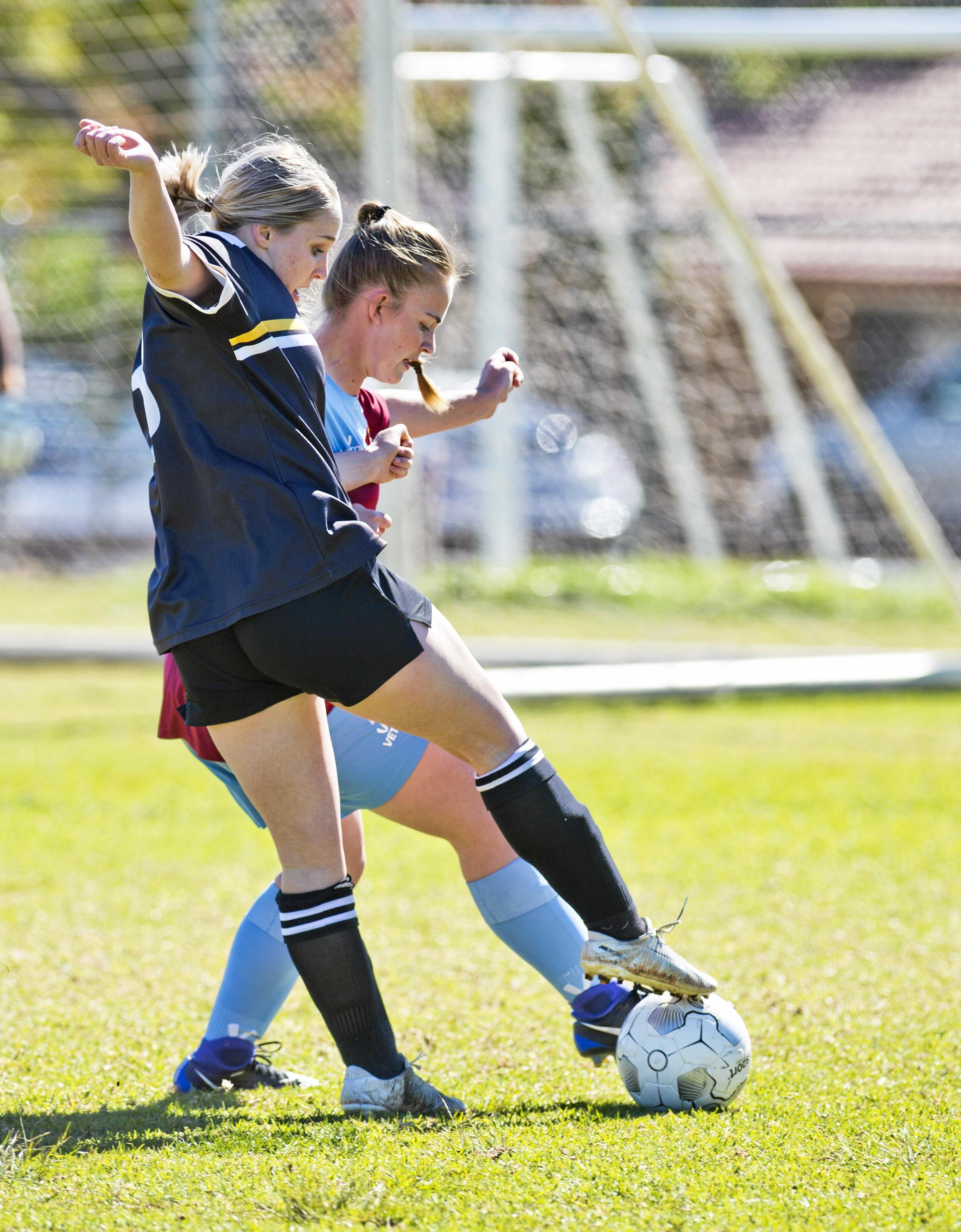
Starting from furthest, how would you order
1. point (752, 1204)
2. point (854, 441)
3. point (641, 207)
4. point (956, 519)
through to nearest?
point (956, 519) → point (641, 207) → point (854, 441) → point (752, 1204)

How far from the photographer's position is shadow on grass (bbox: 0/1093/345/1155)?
2.29 m

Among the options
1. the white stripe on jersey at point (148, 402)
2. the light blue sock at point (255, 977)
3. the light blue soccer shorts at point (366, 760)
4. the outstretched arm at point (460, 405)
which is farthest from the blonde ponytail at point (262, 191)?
the light blue sock at point (255, 977)

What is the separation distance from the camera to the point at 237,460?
2.26m

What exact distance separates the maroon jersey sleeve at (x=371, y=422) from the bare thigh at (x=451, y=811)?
0.48 metres

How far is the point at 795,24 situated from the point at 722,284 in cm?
304

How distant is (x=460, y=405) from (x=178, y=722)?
0.83 m

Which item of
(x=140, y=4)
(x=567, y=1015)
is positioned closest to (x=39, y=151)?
(x=140, y=4)

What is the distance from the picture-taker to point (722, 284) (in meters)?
12.2

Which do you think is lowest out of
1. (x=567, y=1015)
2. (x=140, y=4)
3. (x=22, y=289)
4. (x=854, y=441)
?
(x=567, y=1015)

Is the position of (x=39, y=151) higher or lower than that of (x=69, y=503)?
higher

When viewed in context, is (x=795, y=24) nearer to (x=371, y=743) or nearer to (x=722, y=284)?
(x=722, y=284)

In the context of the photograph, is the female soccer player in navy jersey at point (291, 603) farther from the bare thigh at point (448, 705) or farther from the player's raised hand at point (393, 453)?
the player's raised hand at point (393, 453)

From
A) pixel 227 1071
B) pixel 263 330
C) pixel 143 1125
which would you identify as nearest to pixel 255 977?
pixel 227 1071

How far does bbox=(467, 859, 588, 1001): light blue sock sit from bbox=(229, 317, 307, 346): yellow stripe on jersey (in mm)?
1127
